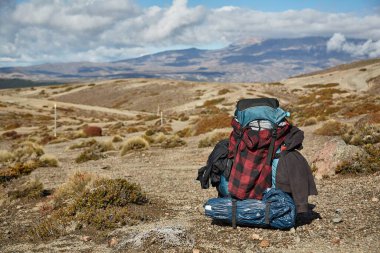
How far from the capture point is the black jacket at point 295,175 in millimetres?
6559

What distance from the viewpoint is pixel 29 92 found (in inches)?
4373

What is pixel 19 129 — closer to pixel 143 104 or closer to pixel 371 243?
pixel 143 104

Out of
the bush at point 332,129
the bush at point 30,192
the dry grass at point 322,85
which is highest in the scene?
the bush at point 332,129

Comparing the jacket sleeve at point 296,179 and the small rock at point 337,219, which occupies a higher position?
the jacket sleeve at point 296,179

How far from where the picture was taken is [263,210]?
6.69m

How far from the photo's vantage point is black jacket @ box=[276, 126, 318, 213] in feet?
21.5

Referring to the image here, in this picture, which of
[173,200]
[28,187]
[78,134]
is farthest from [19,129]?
[173,200]

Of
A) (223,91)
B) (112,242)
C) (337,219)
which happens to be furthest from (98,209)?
(223,91)

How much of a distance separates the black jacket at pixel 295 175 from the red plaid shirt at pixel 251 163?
165 mm

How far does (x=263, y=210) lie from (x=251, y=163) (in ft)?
2.46

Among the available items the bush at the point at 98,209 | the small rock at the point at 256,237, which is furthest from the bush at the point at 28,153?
the small rock at the point at 256,237

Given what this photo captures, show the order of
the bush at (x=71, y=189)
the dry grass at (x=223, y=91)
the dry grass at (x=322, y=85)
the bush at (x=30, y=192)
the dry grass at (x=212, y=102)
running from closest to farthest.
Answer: the bush at (x=71, y=189), the bush at (x=30, y=192), the dry grass at (x=212, y=102), the dry grass at (x=223, y=91), the dry grass at (x=322, y=85)

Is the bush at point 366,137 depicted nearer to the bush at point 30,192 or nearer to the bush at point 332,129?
the bush at point 332,129

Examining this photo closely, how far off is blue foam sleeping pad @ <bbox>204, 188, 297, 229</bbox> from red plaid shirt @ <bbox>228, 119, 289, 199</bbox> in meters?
0.14
